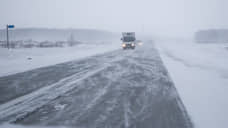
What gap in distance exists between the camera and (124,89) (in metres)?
6.98

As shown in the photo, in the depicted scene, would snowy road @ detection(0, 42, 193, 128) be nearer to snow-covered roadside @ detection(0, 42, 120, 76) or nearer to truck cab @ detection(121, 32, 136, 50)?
snow-covered roadside @ detection(0, 42, 120, 76)

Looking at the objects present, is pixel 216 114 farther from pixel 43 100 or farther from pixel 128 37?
pixel 128 37

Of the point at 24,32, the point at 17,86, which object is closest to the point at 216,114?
the point at 17,86

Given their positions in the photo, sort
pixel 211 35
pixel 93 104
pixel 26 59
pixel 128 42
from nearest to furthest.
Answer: pixel 93 104 < pixel 26 59 < pixel 128 42 < pixel 211 35

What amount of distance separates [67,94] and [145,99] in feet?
9.62

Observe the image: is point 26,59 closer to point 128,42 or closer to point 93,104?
point 93,104

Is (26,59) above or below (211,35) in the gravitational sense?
below

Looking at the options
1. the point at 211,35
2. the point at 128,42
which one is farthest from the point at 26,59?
the point at 211,35

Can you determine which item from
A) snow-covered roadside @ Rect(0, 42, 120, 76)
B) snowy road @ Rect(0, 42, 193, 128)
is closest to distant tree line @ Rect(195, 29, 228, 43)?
snow-covered roadside @ Rect(0, 42, 120, 76)

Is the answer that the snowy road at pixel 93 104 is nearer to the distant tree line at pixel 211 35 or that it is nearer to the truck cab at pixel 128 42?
the truck cab at pixel 128 42

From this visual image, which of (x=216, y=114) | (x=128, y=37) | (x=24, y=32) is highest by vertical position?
(x=24, y=32)

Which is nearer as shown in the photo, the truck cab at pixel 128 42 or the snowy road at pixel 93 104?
the snowy road at pixel 93 104

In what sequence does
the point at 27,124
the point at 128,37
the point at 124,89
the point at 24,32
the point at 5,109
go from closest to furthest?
the point at 27,124
the point at 5,109
the point at 124,89
the point at 128,37
the point at 24,32

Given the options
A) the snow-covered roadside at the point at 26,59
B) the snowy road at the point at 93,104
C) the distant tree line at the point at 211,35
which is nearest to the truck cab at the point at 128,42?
the snow-covered roadside at the point at 26,59
